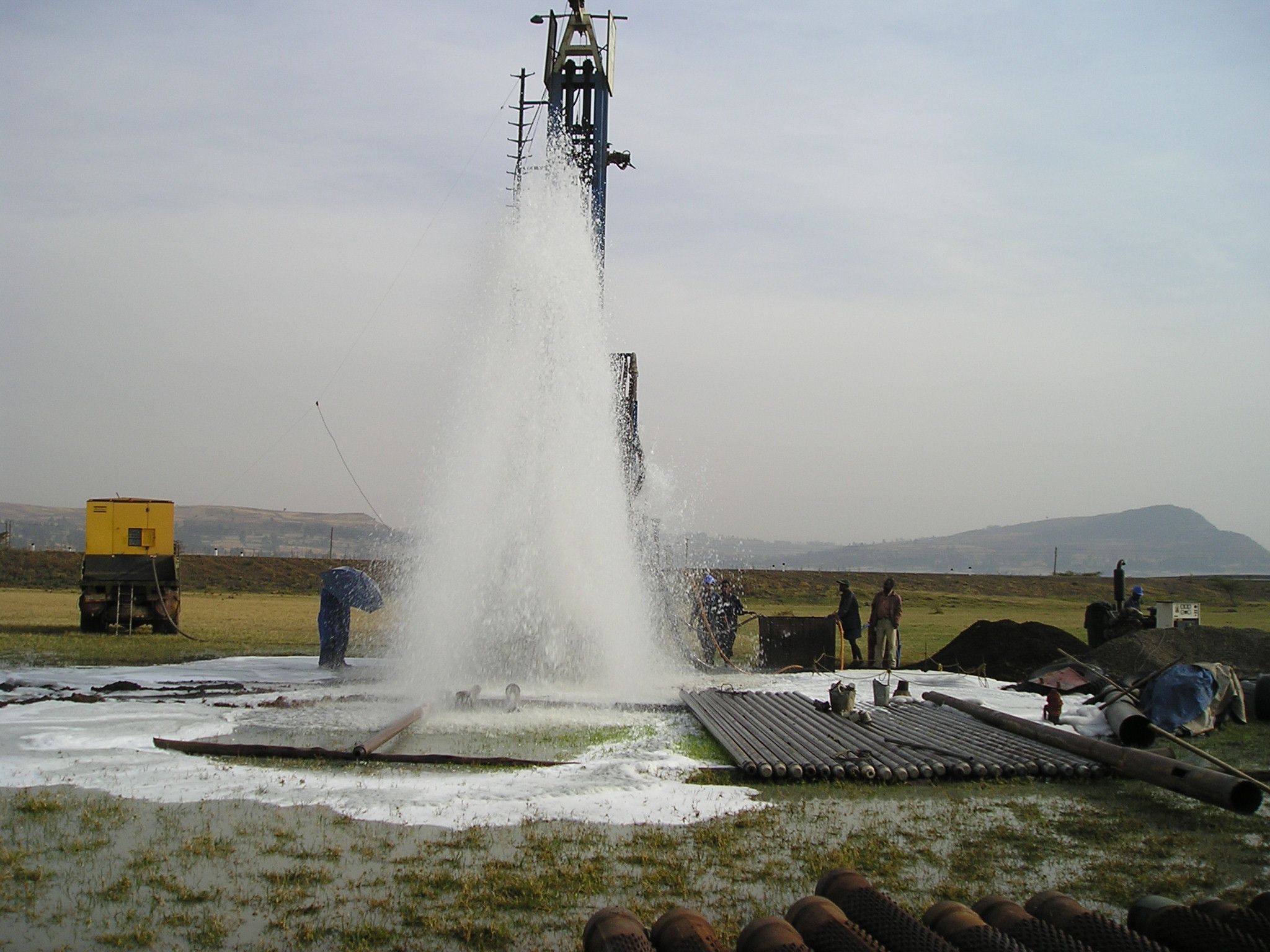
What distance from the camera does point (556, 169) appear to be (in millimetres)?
16094

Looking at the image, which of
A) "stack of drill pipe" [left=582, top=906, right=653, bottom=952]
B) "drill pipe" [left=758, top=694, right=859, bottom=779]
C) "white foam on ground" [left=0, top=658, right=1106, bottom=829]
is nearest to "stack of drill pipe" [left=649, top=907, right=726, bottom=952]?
"stack of drill pipe" [left=582, top=906, right=653, bottom=952]

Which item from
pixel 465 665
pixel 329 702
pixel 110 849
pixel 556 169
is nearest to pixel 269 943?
pixel 110 849

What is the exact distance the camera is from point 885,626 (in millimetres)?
17312

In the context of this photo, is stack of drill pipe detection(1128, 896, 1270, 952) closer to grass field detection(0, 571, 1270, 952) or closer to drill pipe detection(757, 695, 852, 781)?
grass field detection(0, 571, 1270, 952)

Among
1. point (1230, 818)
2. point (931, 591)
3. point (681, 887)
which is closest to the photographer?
point (681, 887)

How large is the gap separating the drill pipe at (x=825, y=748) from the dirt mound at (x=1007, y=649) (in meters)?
7.15

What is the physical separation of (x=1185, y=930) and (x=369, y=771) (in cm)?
578

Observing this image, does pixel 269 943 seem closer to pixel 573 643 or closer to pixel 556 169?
pixel 573 643

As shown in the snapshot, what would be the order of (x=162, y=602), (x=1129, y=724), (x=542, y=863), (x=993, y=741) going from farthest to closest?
(x=162, y=602) → (x=993, y=741) → (x=1129, y=724) → (x=542, y=863)

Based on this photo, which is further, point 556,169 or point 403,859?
point 556,169

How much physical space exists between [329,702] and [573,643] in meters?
3.06

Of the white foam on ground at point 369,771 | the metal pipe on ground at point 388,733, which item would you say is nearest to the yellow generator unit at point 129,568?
the white foam on ground at point 369,771

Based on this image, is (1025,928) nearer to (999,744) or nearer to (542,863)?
(542,863)

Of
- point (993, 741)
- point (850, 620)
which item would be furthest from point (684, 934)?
point (850, 620)
